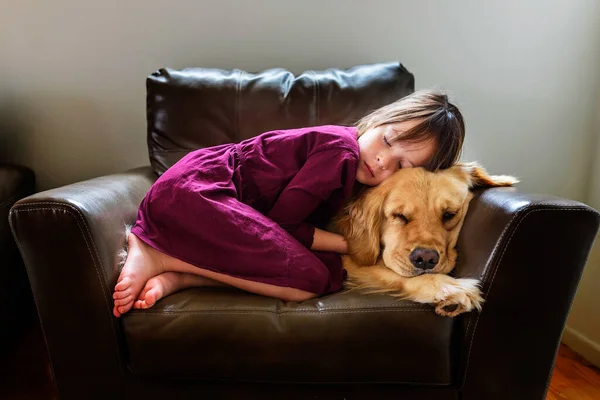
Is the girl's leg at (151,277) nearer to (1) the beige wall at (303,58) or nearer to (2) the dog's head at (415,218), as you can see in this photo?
(2) the dog's head at (415,218)

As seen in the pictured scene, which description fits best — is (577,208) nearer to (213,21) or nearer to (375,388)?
(375,388)

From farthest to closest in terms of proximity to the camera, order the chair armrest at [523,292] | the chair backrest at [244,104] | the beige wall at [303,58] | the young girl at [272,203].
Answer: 1. the beige wall at [303,58]
2. the chair backrest at [244,104]
3. the young girl at [272,203]
4. the chair armrest at [523,292]

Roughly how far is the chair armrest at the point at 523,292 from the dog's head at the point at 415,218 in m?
0.15

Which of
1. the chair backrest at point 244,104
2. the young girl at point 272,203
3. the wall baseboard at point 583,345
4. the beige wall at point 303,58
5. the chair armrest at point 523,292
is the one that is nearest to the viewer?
the chair armrest at point 523,292

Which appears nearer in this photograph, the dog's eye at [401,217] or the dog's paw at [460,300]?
the dog's paw at [460,300]

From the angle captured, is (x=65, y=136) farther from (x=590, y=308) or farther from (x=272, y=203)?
(x=590, y=308)

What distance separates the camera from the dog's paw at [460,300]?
1.07 m

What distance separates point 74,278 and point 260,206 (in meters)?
0.54

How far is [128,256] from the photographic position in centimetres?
120

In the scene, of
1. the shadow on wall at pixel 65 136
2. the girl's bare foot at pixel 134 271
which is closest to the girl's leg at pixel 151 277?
the girl's bare foot at pixel 134 271

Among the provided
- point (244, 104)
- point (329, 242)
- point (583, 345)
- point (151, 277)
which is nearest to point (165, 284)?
point (151, 277)

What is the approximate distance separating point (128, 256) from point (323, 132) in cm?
65

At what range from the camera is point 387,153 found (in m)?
1.38

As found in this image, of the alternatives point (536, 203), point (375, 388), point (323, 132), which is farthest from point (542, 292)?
point (323, 132)
